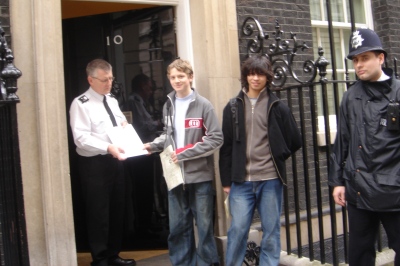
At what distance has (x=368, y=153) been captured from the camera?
379 cm

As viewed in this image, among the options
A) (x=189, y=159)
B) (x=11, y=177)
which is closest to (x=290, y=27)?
(x=189, y=159)

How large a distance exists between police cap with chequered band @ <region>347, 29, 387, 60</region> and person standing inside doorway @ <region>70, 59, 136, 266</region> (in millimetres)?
2129

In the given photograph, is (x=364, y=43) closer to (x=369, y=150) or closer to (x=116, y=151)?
(x=369, y=150)

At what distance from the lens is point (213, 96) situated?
5488 millimetres

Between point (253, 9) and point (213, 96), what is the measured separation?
4.07 ft

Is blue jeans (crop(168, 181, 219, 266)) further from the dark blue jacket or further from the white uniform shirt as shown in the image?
the white uniform shirt

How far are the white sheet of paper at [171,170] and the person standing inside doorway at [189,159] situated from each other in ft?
0.19

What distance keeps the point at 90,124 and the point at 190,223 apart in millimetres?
1201

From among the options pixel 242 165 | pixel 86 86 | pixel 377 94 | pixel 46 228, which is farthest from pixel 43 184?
pixel 377 94

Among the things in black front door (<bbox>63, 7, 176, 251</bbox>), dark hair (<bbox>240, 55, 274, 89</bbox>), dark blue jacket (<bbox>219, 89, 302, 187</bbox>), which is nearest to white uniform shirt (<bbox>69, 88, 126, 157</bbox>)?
black front door (<bbox>63, 7, 176, 251</bbox>)

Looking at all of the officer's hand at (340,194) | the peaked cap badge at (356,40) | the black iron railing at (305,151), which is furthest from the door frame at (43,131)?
the peaked cap badge at (356,40)

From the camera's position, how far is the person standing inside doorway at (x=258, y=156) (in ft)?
14.8

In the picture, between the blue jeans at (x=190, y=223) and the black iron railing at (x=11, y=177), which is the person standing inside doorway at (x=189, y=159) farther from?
the black iron railing at (x=11, y=177)

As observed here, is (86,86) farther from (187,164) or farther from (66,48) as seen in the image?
(187,164)
